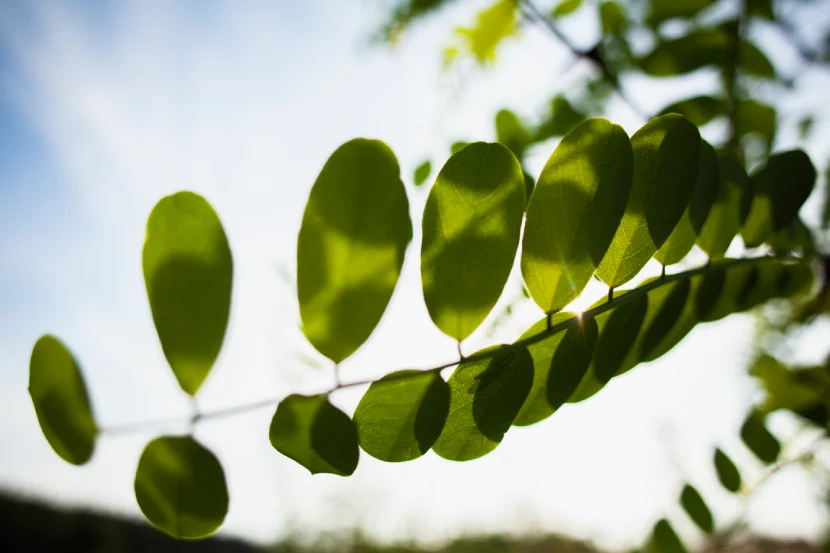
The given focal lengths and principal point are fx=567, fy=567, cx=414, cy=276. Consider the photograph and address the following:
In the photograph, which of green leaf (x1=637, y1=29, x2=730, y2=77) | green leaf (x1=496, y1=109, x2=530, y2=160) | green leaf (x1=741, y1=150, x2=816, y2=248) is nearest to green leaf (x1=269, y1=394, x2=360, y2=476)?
green leaf (x1=741, y1=150, x2=816, y2=248)

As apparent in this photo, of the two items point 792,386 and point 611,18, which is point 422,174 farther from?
point 792,386

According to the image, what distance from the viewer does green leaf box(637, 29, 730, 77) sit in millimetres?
809

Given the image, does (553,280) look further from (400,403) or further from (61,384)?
(61,384)

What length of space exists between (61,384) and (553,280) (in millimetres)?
263

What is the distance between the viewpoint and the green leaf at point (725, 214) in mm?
440

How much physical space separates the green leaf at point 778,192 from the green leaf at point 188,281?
1.38 ft

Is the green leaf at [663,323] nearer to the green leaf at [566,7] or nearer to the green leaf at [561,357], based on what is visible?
the green leaf at [561,357]

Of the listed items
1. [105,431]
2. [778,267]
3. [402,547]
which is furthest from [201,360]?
[402,547]

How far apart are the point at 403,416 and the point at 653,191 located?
190 millimetres

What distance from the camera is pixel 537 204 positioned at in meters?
0.31

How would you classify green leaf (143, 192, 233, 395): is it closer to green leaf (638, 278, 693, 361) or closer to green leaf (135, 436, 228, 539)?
green leaf (135, 436, 228, 539)

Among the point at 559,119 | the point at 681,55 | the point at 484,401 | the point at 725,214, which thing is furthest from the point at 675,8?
the point at 484,401

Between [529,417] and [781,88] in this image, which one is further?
[781,88]

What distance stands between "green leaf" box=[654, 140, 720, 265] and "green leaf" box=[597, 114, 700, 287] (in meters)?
0.06
